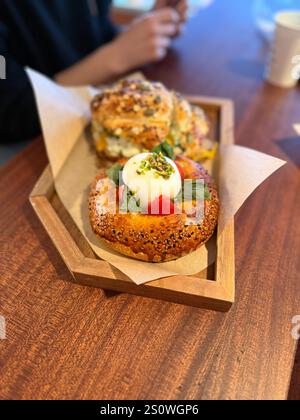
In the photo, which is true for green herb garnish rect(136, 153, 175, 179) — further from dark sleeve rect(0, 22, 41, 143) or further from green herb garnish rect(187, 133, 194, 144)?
dark sleeve rect(0, 22, 41, 143)

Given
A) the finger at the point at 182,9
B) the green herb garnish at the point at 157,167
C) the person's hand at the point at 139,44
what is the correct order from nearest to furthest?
the green herb garnish at the point at 157,167 → the person's hand at the point at 139,44 → the finger at the point at 182,9

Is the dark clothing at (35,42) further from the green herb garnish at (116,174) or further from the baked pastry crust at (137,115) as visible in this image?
the green herb garnish at (116,174)

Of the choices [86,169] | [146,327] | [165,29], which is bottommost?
[146,327]

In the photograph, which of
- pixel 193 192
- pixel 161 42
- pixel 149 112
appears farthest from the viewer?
pixel 161 42

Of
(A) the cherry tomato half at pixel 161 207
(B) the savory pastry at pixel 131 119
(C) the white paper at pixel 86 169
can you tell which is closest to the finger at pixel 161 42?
(C) the white paper at pixel 86 169

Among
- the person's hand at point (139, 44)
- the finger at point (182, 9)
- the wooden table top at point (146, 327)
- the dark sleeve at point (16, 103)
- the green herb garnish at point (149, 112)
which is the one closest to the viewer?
the wooden table top at point (146, 327)

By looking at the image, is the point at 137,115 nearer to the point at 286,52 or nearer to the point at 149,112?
the point at 149,112

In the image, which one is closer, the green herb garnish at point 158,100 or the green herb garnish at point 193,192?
the green herb garnish at point 193,192

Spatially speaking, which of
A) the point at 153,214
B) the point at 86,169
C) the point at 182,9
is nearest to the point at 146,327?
the point at 153,214
